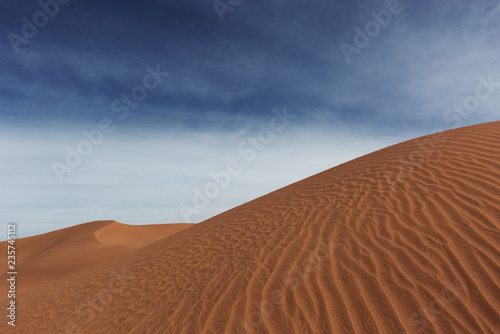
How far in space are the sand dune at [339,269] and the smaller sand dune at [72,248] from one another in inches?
298

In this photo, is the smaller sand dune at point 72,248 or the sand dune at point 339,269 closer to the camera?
the sand dune at point 339,269

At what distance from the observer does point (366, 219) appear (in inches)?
191

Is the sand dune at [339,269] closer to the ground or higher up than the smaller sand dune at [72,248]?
closer to the ground

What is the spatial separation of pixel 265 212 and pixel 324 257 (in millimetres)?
2876

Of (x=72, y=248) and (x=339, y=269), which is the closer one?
(x=339, y=269)

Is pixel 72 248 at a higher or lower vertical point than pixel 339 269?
higher

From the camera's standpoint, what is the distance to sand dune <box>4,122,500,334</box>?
3.34 metres

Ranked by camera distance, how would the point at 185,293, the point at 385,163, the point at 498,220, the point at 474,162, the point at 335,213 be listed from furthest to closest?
the point at 385,163 < the point at 474,162 < the point at 335,213 < the point at 185,293 < the point at 498,220

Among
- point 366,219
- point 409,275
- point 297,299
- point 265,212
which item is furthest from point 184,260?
point 409,275

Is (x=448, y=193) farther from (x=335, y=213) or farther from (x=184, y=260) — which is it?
(x=184, y=260)

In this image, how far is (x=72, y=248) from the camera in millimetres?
16797

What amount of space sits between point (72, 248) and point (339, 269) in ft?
57.0

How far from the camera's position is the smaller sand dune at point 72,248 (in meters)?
13.7

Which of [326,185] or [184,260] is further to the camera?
[326,185]
